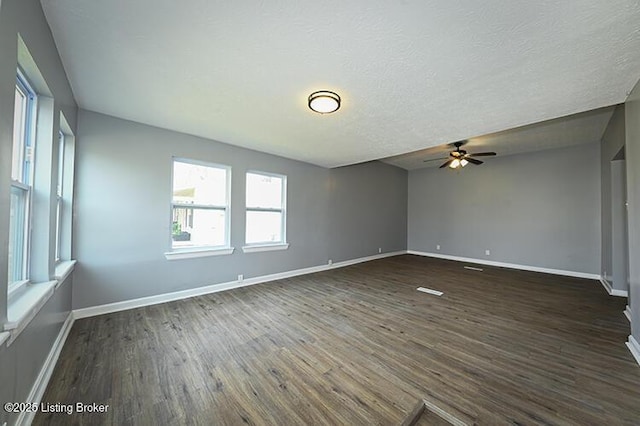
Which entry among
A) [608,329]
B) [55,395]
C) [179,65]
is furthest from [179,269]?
[608,329]

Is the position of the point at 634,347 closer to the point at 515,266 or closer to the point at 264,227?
the point at 515,266

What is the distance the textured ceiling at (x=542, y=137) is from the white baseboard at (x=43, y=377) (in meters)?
6.37

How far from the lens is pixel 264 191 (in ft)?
15.2

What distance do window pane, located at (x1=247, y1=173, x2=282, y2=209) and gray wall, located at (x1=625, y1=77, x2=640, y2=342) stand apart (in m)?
4.65

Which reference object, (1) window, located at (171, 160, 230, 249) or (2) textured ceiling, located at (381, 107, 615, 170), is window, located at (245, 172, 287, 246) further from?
(2) textured ceiling, located at (381, 107, 615, 170)

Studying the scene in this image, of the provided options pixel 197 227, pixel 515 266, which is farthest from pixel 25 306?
pixel 515 266

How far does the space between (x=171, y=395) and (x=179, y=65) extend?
2576mm

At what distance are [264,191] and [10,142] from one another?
11.4ft

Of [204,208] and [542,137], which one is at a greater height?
[542,137]

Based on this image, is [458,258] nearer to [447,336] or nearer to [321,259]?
[321,259]

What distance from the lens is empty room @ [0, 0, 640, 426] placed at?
1476mm

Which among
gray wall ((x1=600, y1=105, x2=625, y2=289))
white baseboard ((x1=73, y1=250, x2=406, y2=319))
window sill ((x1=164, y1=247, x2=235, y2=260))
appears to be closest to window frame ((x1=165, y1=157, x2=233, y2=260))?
window sill ((x1=164, y1=247, x2=235, y2=260))

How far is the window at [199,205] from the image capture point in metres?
3.60

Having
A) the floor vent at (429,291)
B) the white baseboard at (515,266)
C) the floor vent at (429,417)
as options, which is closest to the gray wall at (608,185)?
the white baseboard at (515,266)
